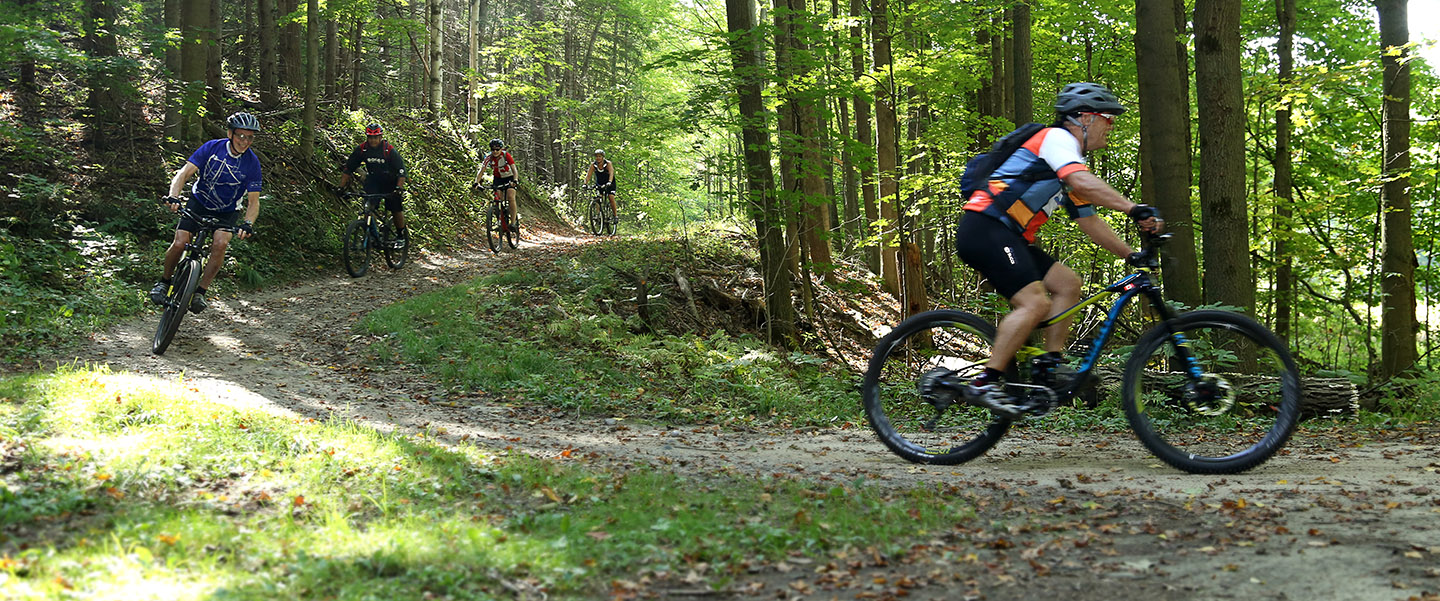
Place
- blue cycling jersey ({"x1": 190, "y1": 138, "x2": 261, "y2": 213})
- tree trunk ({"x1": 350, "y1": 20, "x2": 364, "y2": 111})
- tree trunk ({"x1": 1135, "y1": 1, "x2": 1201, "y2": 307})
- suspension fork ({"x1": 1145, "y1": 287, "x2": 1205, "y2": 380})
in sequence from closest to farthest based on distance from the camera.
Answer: suspension fork ({"x1": 1145, "y1": 287, "x2": 1205, "y2": 380}) → blue cycling jersey ({"x1": 190, "y1": 138, "x2": 261, "y2": 213}) → tree trunk ({"x1": 1135, "y1": 1, "x2": 1201, "y2": 307}) → tree trunk ({"x1": 350, "y1": 20, "x2": 364, "y2": 111})

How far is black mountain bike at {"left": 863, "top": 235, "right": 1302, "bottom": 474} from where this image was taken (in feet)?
16.0

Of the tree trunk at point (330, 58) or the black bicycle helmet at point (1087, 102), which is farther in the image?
the tree trunk at point (330, 58)

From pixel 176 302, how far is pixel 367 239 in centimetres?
637

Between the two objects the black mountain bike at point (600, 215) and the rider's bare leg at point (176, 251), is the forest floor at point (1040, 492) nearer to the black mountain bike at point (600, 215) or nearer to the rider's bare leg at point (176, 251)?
the rider's bare leg at point (176, 251)

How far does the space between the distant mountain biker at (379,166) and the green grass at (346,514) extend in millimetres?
9408

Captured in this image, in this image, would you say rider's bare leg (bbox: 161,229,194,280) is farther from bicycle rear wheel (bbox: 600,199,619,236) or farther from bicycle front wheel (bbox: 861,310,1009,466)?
bicycle rear wheel (bbox: 600,199,619,236)

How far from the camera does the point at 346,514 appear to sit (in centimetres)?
386

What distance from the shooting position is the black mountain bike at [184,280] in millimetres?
8547

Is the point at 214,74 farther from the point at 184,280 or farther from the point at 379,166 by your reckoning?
the point at 184,280

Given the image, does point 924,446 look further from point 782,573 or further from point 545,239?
point 545,239

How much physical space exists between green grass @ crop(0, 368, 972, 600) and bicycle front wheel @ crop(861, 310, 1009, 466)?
94cm

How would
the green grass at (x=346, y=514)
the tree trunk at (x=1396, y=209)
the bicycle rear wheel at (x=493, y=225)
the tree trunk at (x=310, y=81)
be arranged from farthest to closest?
1. the bicycle rear wheel at (x=493, y=225)
2. the tree trunk at (x=310, y=81)
3. the tree trunk at (x=1396, y=209)
4. the green grass at (x=346, y=514)

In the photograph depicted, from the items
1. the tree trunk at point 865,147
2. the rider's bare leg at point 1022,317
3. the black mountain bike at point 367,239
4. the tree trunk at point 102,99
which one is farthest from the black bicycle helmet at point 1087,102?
the tree trunk at point 102,99

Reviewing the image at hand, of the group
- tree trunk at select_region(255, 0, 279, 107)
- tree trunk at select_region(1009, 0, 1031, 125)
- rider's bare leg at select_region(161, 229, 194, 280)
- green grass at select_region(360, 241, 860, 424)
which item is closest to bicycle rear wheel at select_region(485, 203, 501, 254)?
tree trunk at select_region(255, 0, 279, 107)
